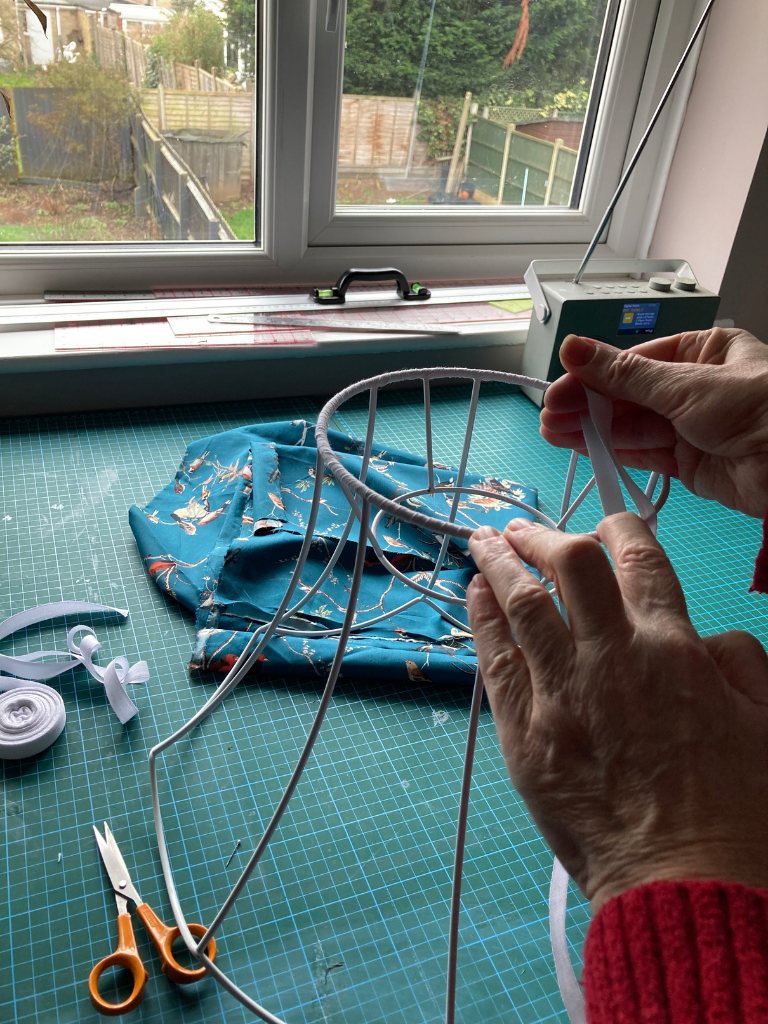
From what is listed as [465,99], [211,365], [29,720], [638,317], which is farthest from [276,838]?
[465,99]

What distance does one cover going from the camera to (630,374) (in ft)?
1.80

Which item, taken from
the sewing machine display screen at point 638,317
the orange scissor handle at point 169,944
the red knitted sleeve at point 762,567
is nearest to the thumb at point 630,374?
the red knitted sleeve at point 762,567

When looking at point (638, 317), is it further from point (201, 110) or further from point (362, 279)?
point (201, 110)

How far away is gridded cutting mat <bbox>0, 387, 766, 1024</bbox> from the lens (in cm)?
58

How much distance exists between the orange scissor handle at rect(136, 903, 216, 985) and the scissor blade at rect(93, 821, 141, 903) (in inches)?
0.6

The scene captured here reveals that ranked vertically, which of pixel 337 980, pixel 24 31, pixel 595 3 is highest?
pixel 595 3

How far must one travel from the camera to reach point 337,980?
1.91 ft

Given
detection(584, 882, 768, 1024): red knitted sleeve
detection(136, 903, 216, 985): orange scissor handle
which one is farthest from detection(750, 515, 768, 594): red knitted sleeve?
detection(136, 903, 216, 985): orange scissor handle

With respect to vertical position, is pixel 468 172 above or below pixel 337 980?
above

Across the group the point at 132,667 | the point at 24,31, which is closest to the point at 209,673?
the point at 132,667

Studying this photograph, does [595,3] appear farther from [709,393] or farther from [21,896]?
[21,896]

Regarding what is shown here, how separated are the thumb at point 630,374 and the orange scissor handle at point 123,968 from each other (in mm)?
498

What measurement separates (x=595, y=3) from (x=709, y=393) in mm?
1196

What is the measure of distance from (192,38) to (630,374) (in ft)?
3.38
